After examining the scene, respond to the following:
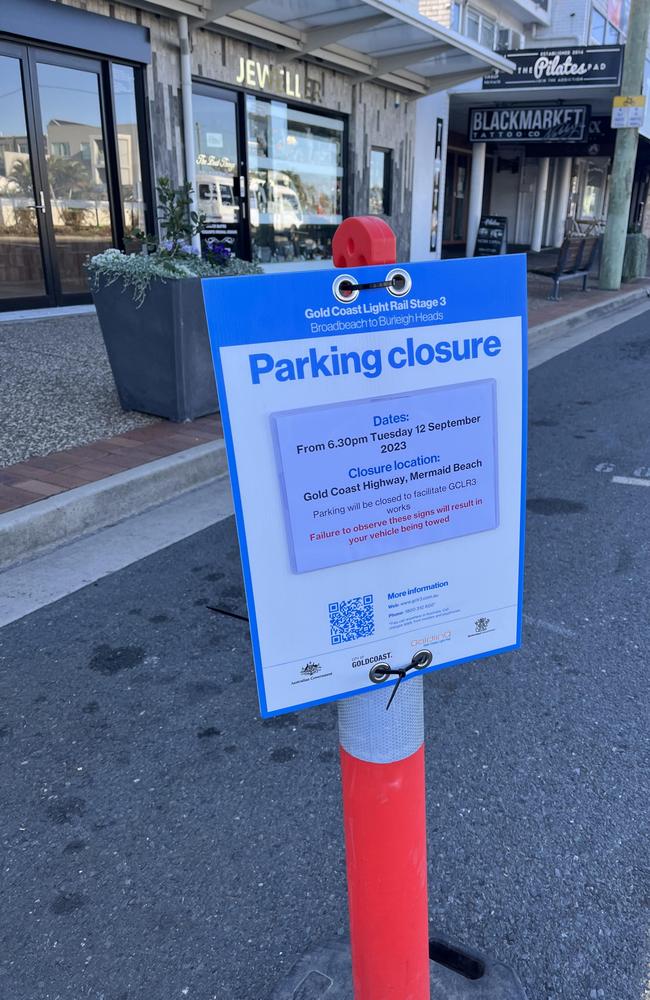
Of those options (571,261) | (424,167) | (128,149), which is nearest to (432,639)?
(128,149)

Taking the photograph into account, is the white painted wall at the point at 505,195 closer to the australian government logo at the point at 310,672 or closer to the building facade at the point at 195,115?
the building facade at the point at 195,115

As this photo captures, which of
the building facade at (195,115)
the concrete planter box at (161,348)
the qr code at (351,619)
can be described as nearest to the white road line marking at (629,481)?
the concrete planter box at (161,348)

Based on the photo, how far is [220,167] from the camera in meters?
11.7

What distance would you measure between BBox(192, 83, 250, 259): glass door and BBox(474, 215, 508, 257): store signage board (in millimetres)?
7476

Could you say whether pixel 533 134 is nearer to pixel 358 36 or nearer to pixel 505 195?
pixel 358 36

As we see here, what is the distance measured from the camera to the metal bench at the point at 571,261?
44.0ft

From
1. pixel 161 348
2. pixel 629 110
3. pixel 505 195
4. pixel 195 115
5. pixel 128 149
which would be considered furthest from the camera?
pixel 505 195

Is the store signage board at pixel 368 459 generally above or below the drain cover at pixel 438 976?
above

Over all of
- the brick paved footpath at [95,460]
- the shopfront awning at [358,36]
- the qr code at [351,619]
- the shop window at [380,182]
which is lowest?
the brick paved footpath at [95,460]

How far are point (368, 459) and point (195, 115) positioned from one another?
11096 millimetres

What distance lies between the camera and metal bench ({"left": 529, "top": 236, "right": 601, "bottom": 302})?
13398 millimetres

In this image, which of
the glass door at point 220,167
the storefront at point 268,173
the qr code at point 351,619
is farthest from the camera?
the storefront at point 268,173

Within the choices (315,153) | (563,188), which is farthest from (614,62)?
(563,188)

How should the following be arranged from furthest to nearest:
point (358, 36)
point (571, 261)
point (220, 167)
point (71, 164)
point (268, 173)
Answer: point (571, 261)
point (268, 173)
point (358, 36)
point (220, 167)
point (71, 164)
